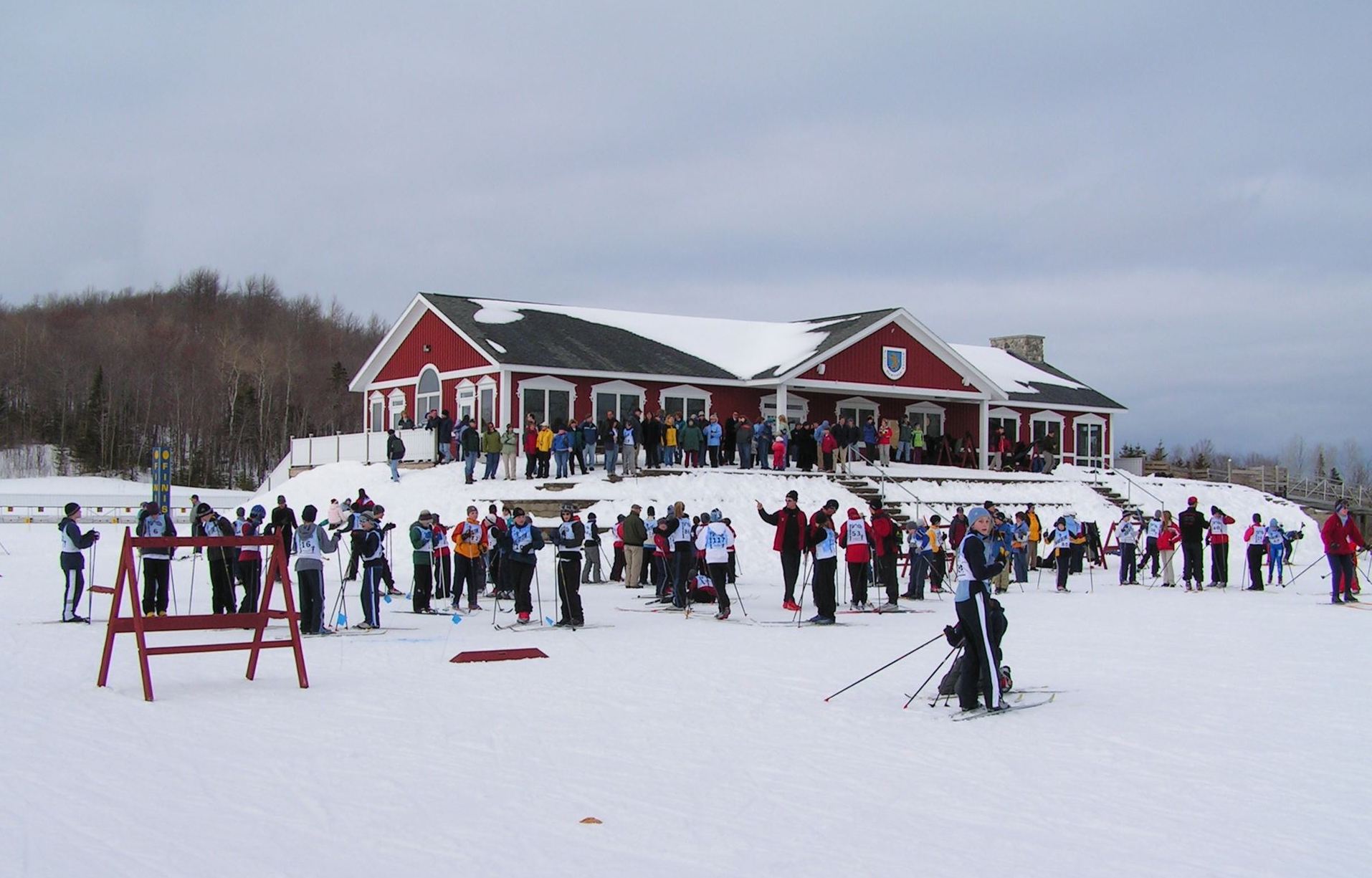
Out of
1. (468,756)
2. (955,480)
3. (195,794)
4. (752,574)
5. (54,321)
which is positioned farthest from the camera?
(54,321)

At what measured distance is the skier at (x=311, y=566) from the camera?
14945 mm

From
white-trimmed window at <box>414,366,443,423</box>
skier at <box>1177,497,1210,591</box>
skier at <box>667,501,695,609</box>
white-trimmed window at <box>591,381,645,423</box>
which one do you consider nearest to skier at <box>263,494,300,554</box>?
skier at <box>667,501,695,609</box>

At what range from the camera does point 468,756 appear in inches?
347

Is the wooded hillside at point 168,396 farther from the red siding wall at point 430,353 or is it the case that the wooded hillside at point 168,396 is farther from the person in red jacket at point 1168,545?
the person in red jacket at point 1168,545

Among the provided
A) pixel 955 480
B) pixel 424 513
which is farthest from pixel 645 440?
pixel 424 513

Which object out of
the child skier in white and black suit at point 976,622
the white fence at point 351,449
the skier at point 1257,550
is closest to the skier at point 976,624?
the child skier in white and black suit at point 976,622

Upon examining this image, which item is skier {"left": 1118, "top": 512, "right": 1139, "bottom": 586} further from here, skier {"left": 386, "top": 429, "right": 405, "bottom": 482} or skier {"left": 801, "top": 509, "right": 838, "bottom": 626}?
skier {"left": 386, "top": 429, "right": 405, "bottom": 482}

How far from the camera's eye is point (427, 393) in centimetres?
3719

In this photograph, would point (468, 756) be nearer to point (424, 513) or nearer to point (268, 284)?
point (424, 513)

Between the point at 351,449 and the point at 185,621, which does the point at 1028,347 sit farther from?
the point at 185,621

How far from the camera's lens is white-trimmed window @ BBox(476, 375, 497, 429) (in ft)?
111

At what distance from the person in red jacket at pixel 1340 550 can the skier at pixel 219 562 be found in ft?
55.6

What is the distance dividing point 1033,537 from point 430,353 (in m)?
18.9

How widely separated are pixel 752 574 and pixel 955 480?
11.6 metres
